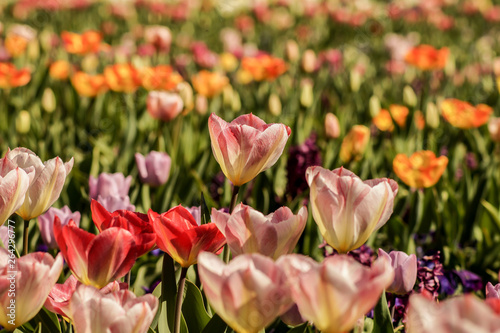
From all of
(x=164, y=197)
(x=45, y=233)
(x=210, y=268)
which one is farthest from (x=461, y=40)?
(x=210, y=268)

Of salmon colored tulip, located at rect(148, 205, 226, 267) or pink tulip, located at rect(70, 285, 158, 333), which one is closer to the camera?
pink tulip, located at rect(70, 285, 158, 333)

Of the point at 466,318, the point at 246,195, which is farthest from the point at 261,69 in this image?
the point at 466,318

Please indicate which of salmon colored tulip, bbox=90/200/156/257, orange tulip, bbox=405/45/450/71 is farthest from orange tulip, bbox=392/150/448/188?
orange tulip, bbox=405/45/450/71

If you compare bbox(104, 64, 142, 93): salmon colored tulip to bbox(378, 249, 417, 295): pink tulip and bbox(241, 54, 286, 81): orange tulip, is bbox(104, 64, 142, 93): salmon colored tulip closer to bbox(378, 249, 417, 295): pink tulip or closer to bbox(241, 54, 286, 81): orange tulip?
bbox(241, 54, 286, 81): orange tulip

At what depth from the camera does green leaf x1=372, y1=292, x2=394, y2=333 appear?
0.95 m

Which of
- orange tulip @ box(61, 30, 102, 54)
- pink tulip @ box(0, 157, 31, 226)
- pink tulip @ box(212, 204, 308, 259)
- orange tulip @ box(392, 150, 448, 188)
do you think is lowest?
orange tulip @ box(61, 30, 102, 54)

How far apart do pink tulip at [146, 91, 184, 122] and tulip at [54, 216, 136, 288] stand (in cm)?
143

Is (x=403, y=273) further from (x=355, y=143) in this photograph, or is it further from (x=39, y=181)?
(x=355, y=143)

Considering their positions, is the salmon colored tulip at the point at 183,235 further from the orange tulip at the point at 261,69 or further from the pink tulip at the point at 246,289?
the orange tulip at the point at 261,69

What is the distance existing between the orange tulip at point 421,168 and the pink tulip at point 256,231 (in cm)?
94

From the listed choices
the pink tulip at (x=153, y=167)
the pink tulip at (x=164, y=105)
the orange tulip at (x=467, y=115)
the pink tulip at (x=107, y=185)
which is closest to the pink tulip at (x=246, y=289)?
the pink tulip at (x=107, y=185)

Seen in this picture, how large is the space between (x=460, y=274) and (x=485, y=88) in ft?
7.81

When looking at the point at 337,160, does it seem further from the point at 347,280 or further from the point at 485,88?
the point at 485,88

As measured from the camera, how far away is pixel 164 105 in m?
2.22
